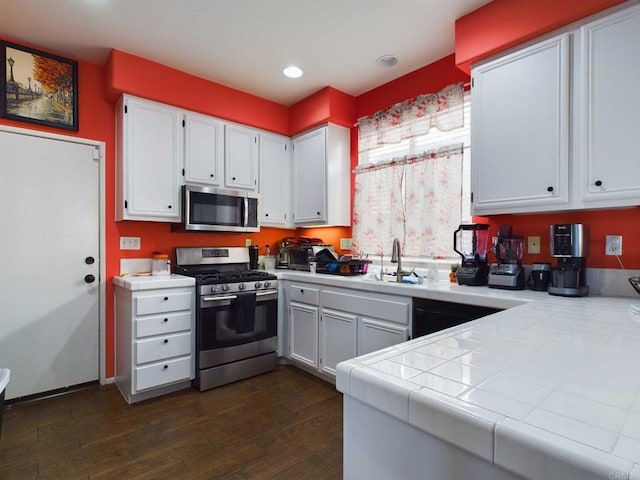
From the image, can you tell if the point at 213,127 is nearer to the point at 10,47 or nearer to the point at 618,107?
the point at 10,47

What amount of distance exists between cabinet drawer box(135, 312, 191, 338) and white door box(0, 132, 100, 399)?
0.70m

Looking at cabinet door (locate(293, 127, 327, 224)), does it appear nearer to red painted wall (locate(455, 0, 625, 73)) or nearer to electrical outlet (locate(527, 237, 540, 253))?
red painted wall (locate(455, 0, 625, 73))

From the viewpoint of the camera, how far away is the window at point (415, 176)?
9.28ft

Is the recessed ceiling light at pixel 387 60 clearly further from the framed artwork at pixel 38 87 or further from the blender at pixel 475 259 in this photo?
the framed artwork at pixel 38 87

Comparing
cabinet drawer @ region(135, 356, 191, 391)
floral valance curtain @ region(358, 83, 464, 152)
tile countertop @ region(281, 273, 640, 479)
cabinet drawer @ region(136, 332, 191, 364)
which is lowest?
cabinet drawer @ region(135, 356, 191, 391)

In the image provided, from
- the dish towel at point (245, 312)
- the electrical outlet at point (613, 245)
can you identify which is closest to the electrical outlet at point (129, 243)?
the dish towel at point (245, 312)

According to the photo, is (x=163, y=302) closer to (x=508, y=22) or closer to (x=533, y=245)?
(x=533, y=245)

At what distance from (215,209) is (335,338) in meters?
1.62

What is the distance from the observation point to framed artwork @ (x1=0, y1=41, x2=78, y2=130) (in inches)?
104

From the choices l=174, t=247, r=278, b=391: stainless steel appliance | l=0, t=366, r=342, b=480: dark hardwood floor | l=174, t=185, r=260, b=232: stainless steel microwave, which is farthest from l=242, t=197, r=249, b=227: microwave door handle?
l=0, t=366, r=342, b=480: dark hardwood floor

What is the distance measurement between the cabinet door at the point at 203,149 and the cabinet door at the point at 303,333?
1477 mm

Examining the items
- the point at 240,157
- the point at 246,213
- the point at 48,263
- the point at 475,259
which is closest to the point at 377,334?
the point at 475,259

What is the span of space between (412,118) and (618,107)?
5.13ft

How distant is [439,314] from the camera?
85.2 inches
